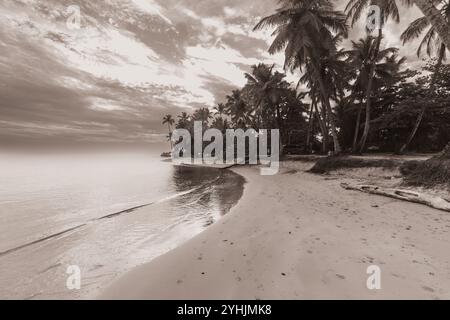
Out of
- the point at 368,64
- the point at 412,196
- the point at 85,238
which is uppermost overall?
the point at 368,64

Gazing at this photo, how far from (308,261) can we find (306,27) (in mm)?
17775

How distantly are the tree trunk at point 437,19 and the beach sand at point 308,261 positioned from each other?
6.31m

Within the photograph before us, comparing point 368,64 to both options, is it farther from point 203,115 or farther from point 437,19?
point 203,115

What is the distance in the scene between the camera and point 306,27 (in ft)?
51.9

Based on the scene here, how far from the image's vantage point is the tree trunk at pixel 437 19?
→ 7.29m

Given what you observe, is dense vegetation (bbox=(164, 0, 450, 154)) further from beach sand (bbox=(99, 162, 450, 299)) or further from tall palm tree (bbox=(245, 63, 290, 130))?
beach sand (bbox=(99, 162, 450, 299))

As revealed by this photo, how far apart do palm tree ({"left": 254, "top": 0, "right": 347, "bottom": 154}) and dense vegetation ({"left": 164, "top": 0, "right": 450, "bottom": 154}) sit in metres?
0.07

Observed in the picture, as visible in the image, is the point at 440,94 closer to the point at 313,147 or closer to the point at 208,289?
the point at 313,147

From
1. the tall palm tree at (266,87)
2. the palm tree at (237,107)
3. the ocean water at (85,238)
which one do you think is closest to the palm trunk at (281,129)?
the tall palm tree at (266,87)

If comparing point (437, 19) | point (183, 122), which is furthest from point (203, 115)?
point (437, 19)

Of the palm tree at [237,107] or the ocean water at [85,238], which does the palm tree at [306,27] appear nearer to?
the ocean water at [85,238]

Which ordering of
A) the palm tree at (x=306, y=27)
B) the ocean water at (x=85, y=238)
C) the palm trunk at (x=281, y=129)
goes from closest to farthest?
the ocean water at (x=85, y=238) → the palm tree at (x=306, y=27) → the palm trunk at (x=281, y=129)
